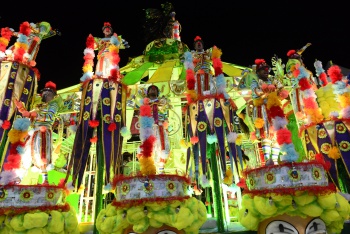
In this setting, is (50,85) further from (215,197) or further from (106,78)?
(215,197)

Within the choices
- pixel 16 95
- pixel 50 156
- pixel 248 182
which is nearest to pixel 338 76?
pixel 248 182

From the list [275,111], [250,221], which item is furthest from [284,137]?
[250,221]

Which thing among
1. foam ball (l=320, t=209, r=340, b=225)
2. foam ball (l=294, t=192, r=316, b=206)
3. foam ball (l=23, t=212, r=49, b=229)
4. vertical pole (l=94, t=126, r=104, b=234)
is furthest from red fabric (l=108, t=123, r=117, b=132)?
foam ball (l=320, t=209, r=340, b=225)

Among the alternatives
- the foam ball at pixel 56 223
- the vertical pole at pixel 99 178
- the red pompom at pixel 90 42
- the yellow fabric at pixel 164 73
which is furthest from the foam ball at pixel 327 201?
the red pompom at pixel 90 42

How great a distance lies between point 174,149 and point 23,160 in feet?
10.6

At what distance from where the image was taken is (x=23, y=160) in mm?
5789

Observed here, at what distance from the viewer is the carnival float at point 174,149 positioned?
4043 millimetres

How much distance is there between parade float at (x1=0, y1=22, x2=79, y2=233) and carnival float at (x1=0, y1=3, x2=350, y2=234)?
2 cm

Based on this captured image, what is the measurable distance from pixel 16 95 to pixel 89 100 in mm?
1888

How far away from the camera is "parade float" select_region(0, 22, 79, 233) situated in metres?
4.35

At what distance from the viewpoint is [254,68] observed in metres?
7.02

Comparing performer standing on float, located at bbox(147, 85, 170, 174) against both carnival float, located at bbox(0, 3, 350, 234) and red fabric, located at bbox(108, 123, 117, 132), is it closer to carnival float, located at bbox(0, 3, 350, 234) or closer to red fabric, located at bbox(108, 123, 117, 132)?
carnival float, located at bbox(0, 3, 350, 234)

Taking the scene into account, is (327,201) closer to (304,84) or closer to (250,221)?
(250,221)

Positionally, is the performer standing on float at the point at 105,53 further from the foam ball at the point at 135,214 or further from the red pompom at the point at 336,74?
the red pompom at the point at 336,74
